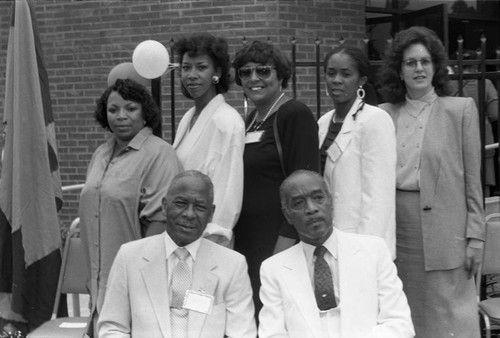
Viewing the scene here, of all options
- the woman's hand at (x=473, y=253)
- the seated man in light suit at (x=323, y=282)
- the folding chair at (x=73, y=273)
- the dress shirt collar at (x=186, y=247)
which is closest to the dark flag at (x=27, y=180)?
the folding chair at (x=73, y=273)

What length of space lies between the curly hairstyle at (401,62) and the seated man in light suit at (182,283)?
1187 millimetres

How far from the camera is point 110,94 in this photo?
13.9 ft

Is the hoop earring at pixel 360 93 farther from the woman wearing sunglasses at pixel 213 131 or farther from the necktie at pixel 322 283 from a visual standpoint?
the necktie at pixel 322 283

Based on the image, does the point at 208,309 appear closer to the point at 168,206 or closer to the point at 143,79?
the point at 168,206

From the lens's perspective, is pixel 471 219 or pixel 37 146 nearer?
pixel 471 219

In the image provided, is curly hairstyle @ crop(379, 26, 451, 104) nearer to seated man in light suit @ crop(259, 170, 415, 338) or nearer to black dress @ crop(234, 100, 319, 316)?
black dress @ crop(234, 100, 319, 316)

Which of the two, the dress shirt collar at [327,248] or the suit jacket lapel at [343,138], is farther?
the suit jacket lapel at [343,138]

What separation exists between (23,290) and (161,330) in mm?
1377

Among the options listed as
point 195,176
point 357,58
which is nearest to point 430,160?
point 357,58

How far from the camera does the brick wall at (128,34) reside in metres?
7.79

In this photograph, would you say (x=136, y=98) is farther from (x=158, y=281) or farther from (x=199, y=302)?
(x=199, y=302)

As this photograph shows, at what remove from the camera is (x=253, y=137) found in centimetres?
403

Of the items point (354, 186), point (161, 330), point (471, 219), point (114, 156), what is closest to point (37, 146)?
point (114, 156)

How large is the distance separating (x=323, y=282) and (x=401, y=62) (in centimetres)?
131
